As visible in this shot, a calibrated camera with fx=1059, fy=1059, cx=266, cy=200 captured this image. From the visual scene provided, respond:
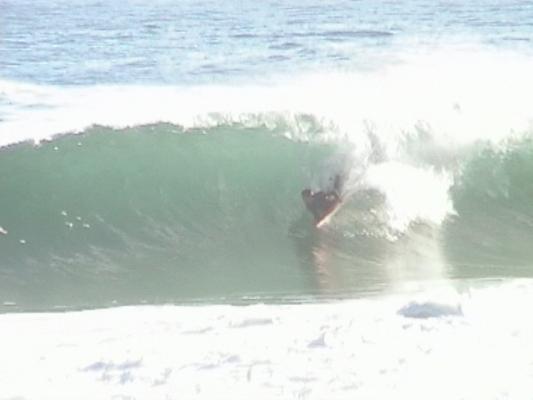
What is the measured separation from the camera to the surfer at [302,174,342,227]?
10.4 meters

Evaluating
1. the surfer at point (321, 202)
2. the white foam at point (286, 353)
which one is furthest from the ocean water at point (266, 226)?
the surfer at point (321, 202)

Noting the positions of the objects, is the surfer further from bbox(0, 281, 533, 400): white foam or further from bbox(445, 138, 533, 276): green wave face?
bbox(0, 281, 533, 400): white foam

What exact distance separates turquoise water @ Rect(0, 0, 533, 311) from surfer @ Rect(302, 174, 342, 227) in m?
0.12

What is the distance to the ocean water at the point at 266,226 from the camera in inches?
226

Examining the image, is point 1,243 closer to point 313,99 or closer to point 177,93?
point 313,99

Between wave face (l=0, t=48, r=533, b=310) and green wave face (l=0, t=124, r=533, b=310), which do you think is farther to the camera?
wave face (l=0, t=48, r=533, b=310)

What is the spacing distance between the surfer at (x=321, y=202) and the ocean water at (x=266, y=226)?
0.12m

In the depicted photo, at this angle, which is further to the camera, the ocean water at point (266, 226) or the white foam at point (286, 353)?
the ocean water at point (266, 226)

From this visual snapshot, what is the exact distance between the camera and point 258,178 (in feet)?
37.0

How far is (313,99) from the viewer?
1366 cm

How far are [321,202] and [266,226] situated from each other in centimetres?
64

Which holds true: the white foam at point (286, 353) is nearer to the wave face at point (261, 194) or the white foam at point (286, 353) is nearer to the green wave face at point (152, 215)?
the wave face at point (261, 194)

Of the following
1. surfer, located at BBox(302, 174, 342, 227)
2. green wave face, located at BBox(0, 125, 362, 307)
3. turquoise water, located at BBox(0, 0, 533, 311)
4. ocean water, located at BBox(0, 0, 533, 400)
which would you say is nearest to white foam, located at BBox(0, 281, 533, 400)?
ocean water, located at BBox(0, 0, 533, 400)

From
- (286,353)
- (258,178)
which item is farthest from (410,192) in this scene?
(286,353)
